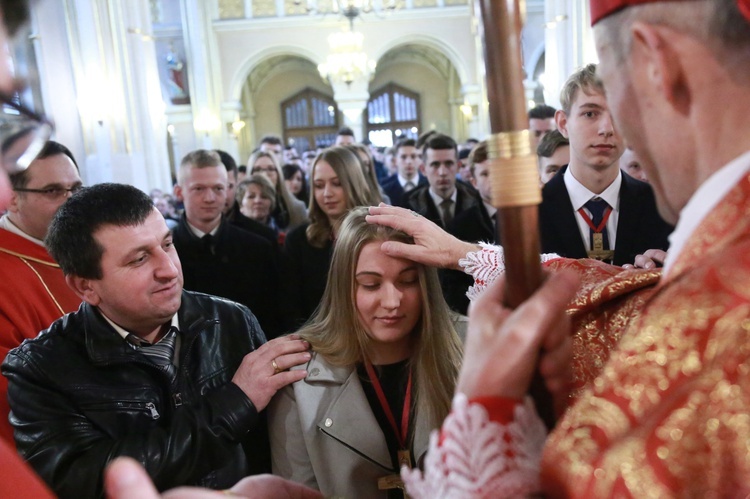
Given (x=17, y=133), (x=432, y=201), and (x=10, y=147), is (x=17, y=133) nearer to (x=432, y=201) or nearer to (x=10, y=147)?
(x=10, y=147)

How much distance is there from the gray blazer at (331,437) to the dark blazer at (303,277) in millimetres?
1663

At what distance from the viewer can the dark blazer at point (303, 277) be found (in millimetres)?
3695

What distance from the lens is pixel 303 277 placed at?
3.76 meters

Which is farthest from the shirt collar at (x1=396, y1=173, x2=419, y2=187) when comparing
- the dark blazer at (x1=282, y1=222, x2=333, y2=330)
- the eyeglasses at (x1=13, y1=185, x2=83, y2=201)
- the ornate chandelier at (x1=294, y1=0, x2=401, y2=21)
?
the ornate chandelier at (x1=294, y1=0, x2=401, y2=21)

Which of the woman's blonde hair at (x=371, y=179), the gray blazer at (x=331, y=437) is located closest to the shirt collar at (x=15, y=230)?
the gray blazer at (x=331, y=437)

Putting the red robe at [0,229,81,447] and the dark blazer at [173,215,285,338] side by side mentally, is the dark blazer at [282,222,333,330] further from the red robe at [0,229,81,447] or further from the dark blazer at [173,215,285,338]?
the red robe at [0,229,81,447]

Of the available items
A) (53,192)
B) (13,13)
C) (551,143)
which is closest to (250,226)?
(53,192)

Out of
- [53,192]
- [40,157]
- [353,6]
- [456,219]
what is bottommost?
[456,219]

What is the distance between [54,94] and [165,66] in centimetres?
1011

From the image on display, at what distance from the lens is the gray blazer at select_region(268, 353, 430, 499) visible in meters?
1.88

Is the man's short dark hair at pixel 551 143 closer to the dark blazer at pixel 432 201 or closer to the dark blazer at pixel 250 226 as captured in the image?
the dark blazer at pixel 432 201

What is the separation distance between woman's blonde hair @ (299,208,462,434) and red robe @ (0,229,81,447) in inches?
45.3

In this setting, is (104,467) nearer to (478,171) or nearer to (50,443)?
(50,443)

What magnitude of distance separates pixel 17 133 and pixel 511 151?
667 mm
